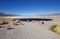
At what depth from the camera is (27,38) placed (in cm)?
1338

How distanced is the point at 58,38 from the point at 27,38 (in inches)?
112

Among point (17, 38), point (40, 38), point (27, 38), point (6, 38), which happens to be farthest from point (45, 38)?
point (6, 38)

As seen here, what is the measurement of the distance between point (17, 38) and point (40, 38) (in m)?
2.08

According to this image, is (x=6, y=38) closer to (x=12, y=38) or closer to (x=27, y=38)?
(x=12, y=38)

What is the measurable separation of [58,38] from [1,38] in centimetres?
519

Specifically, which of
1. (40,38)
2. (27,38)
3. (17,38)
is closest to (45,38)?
(40,38)

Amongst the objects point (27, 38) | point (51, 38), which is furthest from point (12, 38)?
point (51, 38)

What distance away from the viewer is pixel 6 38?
13.3 meters

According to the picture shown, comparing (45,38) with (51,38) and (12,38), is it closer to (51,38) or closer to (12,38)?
(51,38)

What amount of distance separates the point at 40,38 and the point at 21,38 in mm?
1722

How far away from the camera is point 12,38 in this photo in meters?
13.1

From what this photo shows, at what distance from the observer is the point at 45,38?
13203 millimetres

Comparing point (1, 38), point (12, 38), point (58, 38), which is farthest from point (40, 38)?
point (1, 38)

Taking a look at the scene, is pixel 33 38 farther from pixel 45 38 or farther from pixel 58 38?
pixel 58 38
